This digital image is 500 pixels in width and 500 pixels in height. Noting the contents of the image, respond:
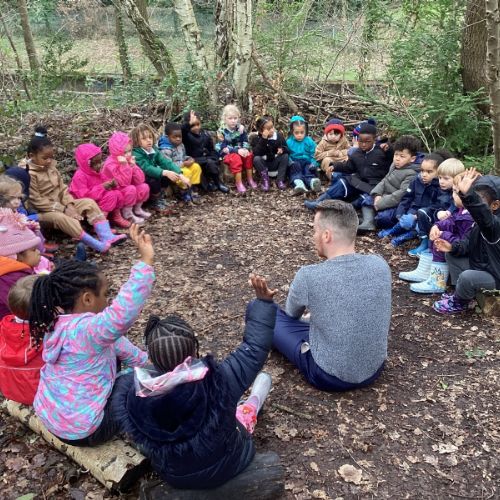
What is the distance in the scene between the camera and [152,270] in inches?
104

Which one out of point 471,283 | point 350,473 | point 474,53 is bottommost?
point 350,473

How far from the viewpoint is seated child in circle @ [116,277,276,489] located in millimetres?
2172

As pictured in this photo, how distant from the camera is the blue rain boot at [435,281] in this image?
4.95m

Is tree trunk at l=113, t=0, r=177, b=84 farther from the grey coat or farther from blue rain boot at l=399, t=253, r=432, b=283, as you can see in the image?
blue rain boot at l=399, t=253, r=432, b=283

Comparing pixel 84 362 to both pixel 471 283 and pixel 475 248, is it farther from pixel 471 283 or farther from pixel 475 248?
pixel 475 248

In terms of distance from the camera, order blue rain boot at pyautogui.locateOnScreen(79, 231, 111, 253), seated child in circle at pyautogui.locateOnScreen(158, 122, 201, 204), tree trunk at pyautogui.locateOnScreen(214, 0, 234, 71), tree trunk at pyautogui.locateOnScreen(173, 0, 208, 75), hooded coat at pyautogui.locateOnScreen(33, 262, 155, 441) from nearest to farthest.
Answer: hooded coat at pyautogui.locateOnScreen(33, 262, 155, 441) → blue rain boot at pyautogui.locateOnScreen(79, 231, 111, 253) → seated child in circle at pyautogui.locateOnScreen(158, 122, 201, 204) → tree trunk at pyautogui.locateOnScreen(173, 0, 208, 75) → tree trunk at pyautogui.locateOnScreen(214, 0, 234, 71)

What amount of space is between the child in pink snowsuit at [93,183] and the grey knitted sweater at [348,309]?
152 inches

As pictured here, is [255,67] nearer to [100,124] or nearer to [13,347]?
[100,124]

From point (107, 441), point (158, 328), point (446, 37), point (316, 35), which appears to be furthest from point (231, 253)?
point (316, 35)

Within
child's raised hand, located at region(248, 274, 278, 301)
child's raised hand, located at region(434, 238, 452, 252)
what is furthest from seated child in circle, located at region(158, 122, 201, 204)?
child's raised hand, located at region(248, 274, 278, 301)

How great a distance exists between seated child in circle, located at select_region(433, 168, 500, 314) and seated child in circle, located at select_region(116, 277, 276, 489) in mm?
2324

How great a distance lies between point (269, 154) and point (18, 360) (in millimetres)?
5940

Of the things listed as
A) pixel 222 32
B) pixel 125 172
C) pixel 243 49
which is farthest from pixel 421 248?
pixel 222 32

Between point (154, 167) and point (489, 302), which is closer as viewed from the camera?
point (489, 302)
